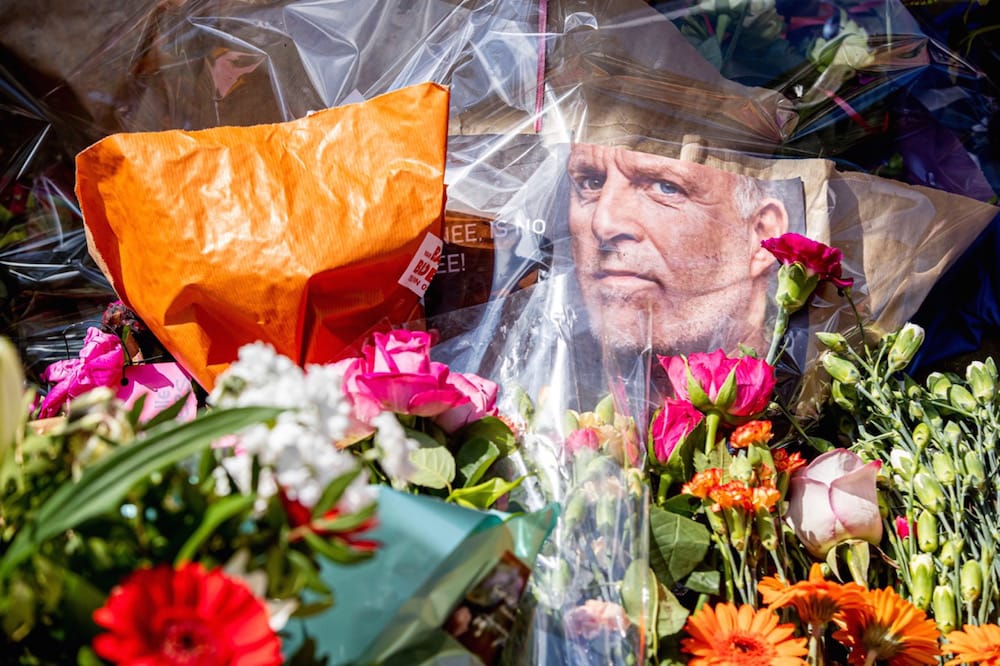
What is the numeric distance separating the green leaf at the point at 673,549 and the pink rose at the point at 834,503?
111 millimetres

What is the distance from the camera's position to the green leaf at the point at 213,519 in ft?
1.31

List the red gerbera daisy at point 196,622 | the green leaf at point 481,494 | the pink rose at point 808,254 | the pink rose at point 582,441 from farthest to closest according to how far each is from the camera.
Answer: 1. the pink rose at point 808,254
2. the pink rose at point 582,441
3. the green leaf at point 481,494
4. the red gerbera daisy at point 196,622

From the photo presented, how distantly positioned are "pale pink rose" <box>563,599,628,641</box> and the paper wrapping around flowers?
400 millimetres

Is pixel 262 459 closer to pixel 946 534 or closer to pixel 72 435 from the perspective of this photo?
pixel 72 435

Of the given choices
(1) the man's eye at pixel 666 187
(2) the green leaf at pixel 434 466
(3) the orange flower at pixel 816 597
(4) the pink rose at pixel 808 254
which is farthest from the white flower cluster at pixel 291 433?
(1) the man's eye at pixel 666 187

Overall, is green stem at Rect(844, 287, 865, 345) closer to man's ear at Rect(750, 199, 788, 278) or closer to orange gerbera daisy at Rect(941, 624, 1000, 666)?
man's ear at Rect(750, 199, 788, 278)

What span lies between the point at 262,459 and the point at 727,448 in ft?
1.95

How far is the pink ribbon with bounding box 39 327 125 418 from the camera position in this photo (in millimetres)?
1087

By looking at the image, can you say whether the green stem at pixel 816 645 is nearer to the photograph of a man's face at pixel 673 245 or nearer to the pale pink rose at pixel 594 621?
the pale pink rose at pixel 594 621

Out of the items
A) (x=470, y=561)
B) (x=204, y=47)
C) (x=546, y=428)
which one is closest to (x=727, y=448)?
(x=546, y=428)

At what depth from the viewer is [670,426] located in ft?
3.01

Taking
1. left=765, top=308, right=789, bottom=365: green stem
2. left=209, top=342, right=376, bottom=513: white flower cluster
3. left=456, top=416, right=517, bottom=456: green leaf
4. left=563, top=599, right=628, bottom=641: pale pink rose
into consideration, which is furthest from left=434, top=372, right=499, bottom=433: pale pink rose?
left=765, top=308, right=789, bottom=365: green stem

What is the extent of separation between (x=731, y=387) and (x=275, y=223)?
493 millimetres

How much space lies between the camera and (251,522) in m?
0.45
